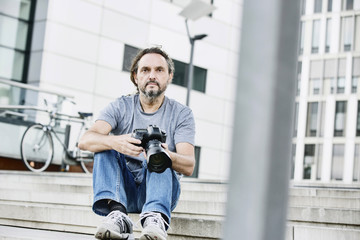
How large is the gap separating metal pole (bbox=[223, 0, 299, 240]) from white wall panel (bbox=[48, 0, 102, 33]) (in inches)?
640

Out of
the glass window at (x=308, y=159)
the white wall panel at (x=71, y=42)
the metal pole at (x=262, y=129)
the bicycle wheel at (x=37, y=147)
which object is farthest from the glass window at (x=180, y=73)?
the glass window at (x=308, y=159)

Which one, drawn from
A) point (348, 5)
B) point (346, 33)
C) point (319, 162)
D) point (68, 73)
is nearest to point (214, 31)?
point (68, 73)

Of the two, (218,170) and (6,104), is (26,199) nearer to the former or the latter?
(6,104)

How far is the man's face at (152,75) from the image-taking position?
12.6 ft

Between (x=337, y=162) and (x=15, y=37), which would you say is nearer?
(x=15, y=37)

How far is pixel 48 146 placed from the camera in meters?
10.7

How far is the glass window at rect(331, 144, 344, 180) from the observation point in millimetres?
41375

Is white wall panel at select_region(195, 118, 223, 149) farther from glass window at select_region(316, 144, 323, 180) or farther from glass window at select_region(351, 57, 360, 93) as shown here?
glass window at select_region(351, 57, 360, 93)

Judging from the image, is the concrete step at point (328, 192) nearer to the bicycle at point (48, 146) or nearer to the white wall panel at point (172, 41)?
the bicycle at point (48, 146)

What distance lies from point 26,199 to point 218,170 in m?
16.2

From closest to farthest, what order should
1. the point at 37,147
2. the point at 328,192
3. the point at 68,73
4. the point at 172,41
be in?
the point at 328,192 < the point at 37,147 < the point at 68,73 < the point at 172,41

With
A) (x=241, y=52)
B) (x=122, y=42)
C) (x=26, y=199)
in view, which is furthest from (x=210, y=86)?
(x=241, y=52)

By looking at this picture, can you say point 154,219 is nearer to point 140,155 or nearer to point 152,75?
point 140,155

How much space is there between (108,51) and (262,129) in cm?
1737
